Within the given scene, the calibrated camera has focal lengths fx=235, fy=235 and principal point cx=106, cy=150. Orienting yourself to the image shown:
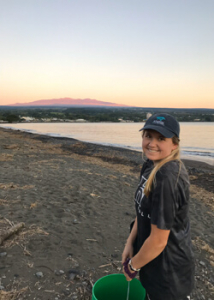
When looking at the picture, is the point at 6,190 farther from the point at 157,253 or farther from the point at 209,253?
the point at 157,253

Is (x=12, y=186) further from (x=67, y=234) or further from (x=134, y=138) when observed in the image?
(x=134, y=138)

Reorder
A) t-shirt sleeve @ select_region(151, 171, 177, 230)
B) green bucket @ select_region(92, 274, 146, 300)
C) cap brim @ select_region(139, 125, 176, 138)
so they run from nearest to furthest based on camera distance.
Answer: t-shirt sleeve @ select_region(151, 171, 177, 230), cap brim @ select_region(139, 125, 176, 138), green bucket @ select_region(92, 274, 146, 300)

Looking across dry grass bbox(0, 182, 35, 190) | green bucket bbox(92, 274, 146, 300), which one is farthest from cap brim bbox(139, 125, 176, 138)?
dry grass bbox(0, 182, 35, 190)

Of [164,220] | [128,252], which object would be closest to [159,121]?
[164,220]

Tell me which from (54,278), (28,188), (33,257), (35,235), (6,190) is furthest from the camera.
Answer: (28,188)

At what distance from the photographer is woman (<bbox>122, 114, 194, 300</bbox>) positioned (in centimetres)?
153

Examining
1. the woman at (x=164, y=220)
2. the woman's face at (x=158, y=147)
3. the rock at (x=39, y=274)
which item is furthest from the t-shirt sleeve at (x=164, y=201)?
the rock at (x=39, y=274)

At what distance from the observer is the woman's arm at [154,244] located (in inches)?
61.1

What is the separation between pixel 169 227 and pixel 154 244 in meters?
0.16

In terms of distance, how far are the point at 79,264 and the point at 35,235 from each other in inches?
39.6

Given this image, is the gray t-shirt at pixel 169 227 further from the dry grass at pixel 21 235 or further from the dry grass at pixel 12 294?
the dry grass at pixel 21 235

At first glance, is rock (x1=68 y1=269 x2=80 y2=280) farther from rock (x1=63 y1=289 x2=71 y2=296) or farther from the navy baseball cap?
the navy baseball cap

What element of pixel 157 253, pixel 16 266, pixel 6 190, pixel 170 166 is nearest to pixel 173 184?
pixel 170 166

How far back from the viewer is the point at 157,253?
5.27 ft
